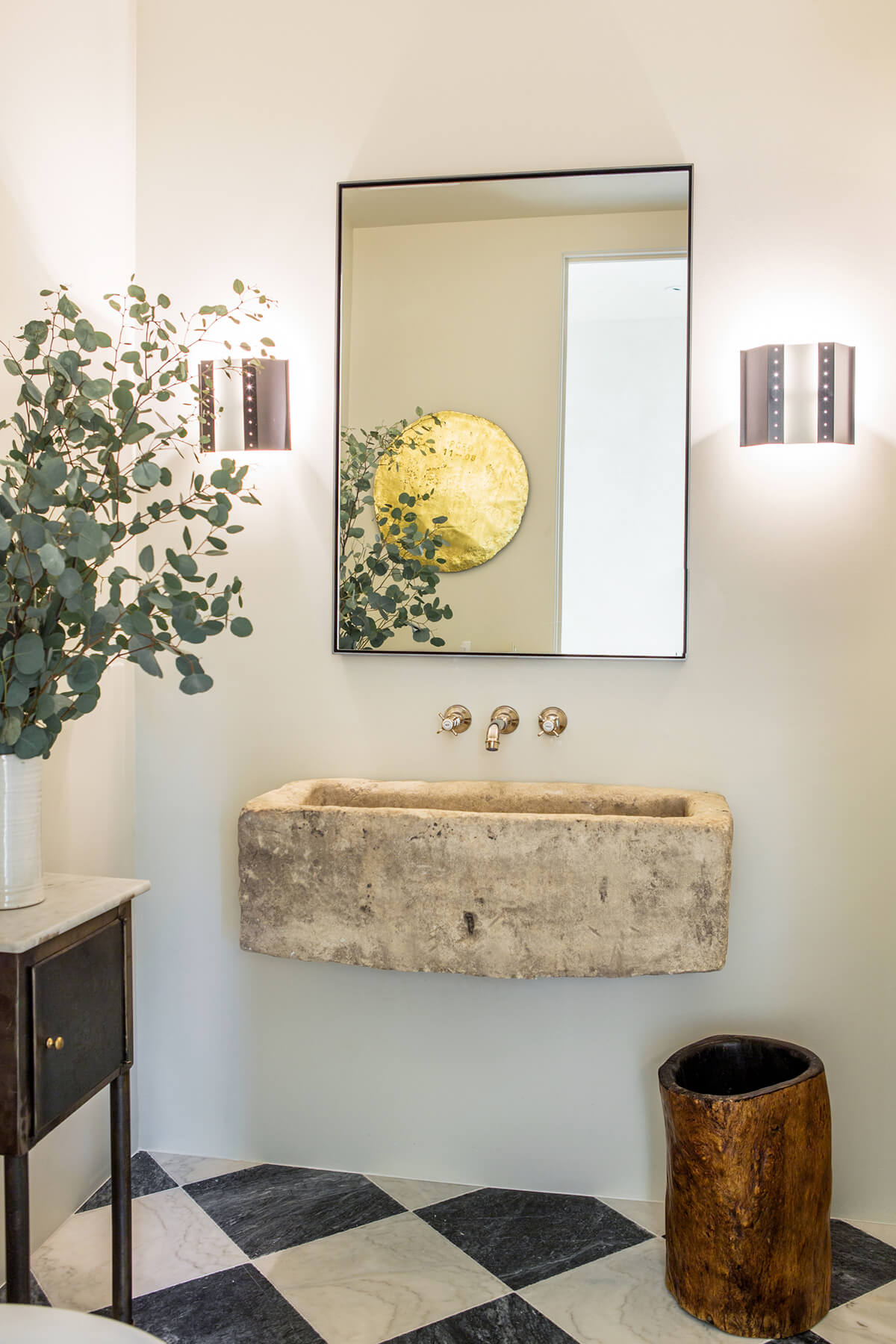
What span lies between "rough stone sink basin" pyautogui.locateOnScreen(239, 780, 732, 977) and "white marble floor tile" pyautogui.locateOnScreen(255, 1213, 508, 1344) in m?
0.57

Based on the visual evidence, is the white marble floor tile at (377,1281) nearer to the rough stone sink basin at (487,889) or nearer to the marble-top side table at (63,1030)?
the marble-top side table at (63,1030)

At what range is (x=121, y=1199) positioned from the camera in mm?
1685

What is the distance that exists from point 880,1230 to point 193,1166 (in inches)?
56.4

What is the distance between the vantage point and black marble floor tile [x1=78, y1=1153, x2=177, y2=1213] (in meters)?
2.11

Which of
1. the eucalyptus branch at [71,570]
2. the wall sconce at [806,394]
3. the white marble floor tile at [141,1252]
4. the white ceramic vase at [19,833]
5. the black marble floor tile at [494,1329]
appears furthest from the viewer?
the wall sconce at [806,394]

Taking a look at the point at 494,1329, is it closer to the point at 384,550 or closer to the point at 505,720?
the point at 505,720

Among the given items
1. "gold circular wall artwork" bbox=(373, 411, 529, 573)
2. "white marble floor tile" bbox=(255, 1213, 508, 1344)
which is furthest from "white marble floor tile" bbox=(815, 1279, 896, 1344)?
"gold circular wall artwork" bbox=(373, 411, 529, 573)

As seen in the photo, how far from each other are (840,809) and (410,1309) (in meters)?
1.22

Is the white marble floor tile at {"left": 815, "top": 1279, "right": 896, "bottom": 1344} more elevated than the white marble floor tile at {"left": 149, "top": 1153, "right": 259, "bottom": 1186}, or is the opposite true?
the white marble floor tile at {"left": 815, "top": 1279, "right": 896, "bottom": 1344}

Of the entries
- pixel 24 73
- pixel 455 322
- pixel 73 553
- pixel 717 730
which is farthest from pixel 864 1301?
pixel 24 73

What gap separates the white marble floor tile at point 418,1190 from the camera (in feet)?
6.91

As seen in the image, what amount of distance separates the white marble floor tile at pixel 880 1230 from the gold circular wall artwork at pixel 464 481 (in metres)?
1.54

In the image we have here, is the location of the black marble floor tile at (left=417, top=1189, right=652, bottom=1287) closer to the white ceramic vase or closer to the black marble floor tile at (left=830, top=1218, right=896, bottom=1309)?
the black marble floor tile at (left=830, top=1218, right=896, bottom=1309)

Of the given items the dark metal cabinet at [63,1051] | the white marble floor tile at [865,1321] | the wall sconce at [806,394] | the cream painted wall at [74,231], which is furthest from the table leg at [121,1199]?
the wall sconce at [806,394]
